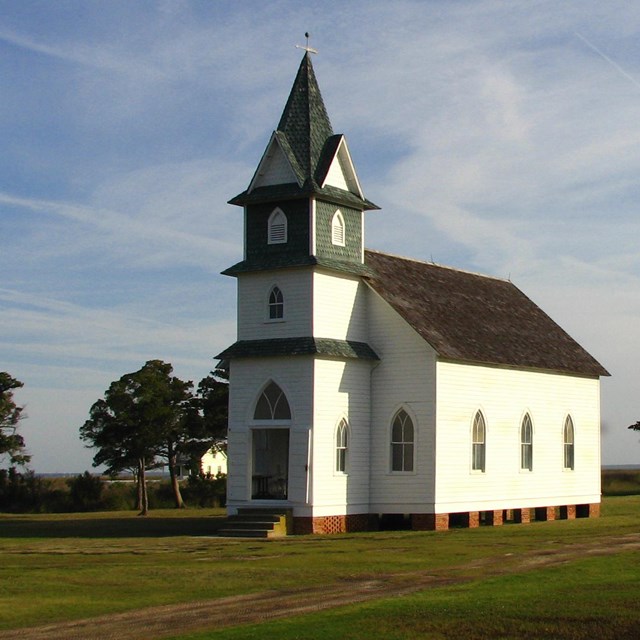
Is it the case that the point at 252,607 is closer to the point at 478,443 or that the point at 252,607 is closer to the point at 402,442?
the point at 402,442

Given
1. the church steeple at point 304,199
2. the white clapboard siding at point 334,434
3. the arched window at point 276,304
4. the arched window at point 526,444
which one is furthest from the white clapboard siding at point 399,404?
the arched window at point 526,444

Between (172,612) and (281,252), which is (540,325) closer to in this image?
(281,252)

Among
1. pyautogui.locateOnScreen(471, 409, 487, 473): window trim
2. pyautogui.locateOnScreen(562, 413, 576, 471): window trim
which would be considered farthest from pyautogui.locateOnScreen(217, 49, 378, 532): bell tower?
pyautogui.locateOnScreen(562, 413, 576, 471): window trim

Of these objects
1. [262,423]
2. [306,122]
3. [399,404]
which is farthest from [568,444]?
[306,122]

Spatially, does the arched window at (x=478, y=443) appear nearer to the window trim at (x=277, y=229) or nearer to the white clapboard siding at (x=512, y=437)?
the white clapboard siding at (x=512, y=437)

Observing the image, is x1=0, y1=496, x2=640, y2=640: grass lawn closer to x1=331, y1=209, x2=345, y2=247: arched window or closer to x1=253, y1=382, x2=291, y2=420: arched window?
x1=253, y1=382, x2=291, y2=420: arched window

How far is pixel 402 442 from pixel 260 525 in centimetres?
582

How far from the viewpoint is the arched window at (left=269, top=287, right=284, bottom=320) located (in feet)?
135

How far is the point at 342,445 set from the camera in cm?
4066

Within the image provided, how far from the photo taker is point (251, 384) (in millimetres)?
40938

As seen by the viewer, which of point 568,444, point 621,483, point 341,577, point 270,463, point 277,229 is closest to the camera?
point 341,577

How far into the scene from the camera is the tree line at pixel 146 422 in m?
56.1

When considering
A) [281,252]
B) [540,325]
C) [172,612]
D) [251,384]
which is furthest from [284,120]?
[172,612]

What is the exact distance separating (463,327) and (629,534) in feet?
38.2
